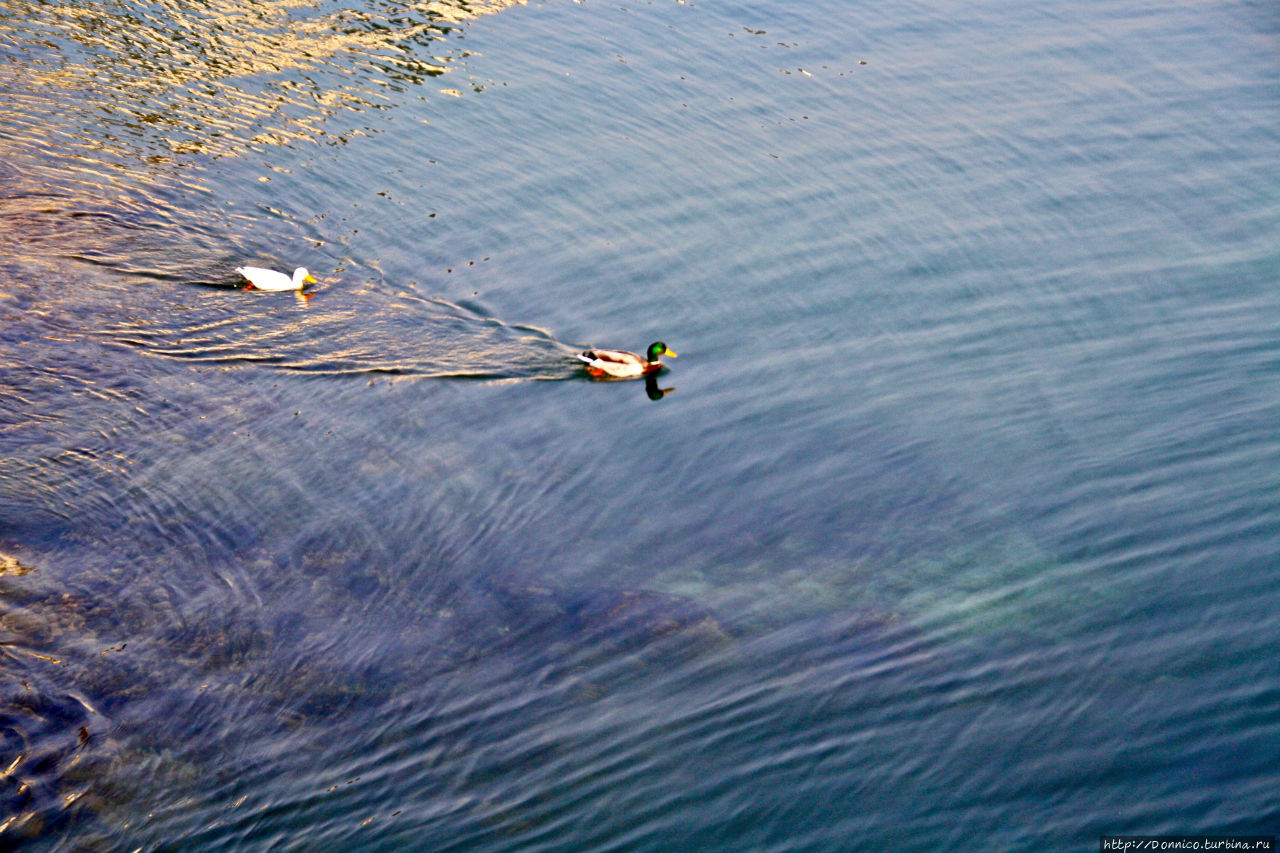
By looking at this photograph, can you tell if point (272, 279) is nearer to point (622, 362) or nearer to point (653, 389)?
point (622, 362)

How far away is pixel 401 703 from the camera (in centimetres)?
838

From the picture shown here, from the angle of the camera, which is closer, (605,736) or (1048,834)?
(1048,834)

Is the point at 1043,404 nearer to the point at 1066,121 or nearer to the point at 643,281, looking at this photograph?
the point at 643,281

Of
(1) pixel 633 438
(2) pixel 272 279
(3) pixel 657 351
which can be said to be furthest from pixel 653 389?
(2) pixel 272 279

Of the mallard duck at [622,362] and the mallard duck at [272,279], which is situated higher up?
the mallard duck at [272,279]

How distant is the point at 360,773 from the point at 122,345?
656 cm

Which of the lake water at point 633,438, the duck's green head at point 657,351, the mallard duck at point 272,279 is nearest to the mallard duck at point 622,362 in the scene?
the duck's green head at point 657,351

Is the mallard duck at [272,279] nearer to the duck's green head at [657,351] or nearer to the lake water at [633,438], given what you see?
the lake water at [633,438]

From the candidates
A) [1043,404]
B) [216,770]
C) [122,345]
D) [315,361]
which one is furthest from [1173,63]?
[216,770]

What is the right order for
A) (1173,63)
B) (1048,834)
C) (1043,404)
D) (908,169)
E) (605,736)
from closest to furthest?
1. (1048,834)
2. (605,736)
3. (1043,404)
4. (908,169)
5. (1173,63)

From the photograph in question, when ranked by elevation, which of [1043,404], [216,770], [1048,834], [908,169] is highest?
[908,169]

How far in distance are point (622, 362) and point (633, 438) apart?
3.17ft

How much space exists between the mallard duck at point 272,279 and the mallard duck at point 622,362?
139 inches

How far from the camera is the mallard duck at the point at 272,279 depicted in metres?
12.8
